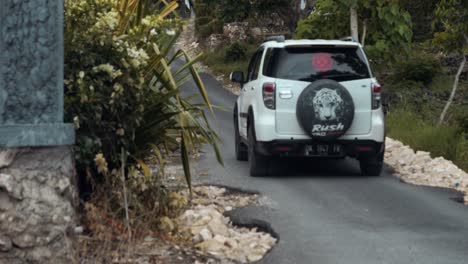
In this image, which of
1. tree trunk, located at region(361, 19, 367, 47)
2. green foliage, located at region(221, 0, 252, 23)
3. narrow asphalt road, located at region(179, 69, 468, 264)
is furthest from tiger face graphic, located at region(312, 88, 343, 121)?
green foliage, located at region(221, 0, 252, 23)

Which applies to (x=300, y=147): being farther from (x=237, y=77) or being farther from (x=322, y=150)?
(x=237, y=77)

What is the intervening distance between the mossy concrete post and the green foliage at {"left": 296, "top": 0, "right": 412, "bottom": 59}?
14.9 m

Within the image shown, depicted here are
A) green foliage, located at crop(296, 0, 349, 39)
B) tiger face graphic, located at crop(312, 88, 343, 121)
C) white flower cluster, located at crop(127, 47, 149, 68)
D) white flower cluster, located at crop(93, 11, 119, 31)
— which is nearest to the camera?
white flower cluster, located at crop(127, 47, 149, 68)

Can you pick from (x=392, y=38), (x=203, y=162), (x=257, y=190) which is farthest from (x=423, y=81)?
(x=257, y=190)

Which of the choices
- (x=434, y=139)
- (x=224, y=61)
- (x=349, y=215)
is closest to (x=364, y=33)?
(x=434, y=139)

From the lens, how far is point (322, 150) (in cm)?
1211

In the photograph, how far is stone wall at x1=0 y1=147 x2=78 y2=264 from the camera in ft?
21.1

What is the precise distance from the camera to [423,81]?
27.8 meters

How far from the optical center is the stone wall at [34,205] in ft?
21.1

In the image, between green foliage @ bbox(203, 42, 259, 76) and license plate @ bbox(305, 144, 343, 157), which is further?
green foliage @ bbox(203, 42, 259, 76)

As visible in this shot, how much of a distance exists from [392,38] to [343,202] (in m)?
11.6

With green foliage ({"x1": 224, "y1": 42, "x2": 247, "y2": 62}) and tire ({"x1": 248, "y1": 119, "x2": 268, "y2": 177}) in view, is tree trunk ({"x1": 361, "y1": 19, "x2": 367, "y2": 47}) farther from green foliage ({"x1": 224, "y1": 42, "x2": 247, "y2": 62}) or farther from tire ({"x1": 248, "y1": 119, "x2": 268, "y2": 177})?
green foliage ({"x1": 224, "y1": 42, "x2": 247, "y2": 62})

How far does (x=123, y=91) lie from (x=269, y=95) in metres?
4.67

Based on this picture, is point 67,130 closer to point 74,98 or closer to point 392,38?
point 74,98
